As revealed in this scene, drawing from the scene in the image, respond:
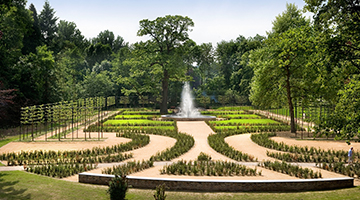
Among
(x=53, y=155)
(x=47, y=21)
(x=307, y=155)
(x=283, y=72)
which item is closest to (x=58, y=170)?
(x=53, y=155)

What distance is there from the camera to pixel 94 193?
46.1 feet

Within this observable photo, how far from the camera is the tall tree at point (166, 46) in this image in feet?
181

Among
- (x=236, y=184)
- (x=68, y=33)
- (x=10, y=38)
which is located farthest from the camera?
(x=68, y=33)

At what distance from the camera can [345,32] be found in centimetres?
A: 1499

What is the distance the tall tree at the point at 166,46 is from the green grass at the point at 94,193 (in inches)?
1595

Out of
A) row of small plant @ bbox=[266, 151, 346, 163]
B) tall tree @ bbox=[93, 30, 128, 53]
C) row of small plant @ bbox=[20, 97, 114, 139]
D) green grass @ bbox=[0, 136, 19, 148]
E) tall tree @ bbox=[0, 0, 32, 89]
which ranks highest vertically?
tall tree @ bbox=[93, 30, 128, 53]

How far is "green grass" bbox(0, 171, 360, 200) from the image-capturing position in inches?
533

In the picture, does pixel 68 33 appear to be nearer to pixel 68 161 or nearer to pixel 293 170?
pixel 68 161

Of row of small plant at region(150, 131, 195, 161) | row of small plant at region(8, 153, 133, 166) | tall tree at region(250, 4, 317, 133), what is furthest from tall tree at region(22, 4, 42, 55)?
tall tree at region(250, 4, 317, 133)

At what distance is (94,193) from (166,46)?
4729cm

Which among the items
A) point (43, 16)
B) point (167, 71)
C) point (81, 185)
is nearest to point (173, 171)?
point (81, 185)

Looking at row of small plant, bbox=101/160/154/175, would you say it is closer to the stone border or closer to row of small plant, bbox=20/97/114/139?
the stone border

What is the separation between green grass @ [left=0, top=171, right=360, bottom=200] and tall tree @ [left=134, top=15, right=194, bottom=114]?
40523 mm

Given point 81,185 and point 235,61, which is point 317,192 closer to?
point 81,185
